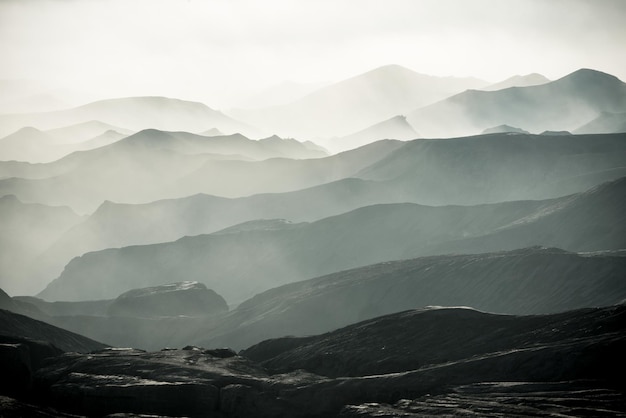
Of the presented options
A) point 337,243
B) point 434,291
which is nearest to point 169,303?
point 337,243

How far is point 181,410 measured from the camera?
44.7 meters

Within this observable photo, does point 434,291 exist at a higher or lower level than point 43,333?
lower

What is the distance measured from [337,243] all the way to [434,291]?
189ft

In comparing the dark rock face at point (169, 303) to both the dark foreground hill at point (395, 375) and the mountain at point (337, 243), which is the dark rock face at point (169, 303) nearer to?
the mountain at point (337, 243)

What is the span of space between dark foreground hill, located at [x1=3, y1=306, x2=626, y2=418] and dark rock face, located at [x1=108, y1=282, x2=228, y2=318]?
247ft

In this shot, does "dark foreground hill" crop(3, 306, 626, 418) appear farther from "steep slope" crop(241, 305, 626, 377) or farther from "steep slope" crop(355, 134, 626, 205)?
"steep slope" crop(355, 134, 626, 205)

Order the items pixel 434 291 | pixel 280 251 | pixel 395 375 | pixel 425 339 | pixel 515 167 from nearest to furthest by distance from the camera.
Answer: pixel 395 375 → pixel 425 339 → pixel 434 291 → pixel 280 251 → pixel 515 167

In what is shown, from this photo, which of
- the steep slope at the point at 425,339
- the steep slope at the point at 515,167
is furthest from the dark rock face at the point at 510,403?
the steep slope at the point at 515,167

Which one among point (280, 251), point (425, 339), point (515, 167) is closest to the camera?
point (425, 339)

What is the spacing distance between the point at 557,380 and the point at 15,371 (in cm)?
2818

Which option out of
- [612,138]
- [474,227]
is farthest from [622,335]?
[612,138]

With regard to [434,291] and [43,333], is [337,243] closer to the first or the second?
[434,291]

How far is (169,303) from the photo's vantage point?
431 feet

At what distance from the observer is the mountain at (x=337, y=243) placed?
120688 mm
